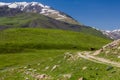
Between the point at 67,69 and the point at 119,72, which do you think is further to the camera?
the point at 67,69

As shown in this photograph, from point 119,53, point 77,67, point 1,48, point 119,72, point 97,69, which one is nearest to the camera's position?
point 119,72

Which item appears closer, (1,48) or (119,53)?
(119,53)

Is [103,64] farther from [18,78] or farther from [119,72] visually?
[18,78]

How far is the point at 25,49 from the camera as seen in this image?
186000 millimetres

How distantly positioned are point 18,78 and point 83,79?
61.3ft

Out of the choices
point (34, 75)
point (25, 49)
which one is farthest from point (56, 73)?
point (25, 49)

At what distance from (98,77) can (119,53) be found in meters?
12.7

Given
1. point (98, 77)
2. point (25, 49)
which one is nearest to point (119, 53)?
point (98, 77)

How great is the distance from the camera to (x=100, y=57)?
5572cm

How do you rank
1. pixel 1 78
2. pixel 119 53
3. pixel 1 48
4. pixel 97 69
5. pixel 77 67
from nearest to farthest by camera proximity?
pixel 97 69, pixel 77 67, pixel 119 53, pixel 1 78, pixel 1 48

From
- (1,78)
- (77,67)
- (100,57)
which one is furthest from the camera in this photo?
(1,78)

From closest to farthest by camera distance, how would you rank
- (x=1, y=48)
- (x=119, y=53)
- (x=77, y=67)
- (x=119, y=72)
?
(x=119, y=72)
(x=77, y=67)
(x=119, y=53)
(x=1, y=48)

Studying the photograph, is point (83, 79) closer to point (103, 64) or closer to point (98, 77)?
point (98, 77)

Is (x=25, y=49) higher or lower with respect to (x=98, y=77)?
lower
